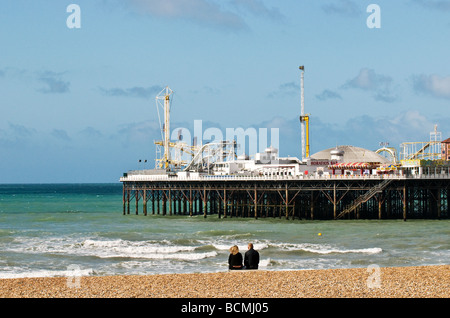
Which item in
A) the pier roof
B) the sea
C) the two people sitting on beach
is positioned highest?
the pier roof

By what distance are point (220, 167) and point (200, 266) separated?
140 feet

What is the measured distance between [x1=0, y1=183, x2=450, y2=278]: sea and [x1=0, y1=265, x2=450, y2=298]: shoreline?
6.04m

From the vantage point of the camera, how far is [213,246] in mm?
36625

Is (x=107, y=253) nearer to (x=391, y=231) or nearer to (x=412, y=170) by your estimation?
(x=391, y=231)

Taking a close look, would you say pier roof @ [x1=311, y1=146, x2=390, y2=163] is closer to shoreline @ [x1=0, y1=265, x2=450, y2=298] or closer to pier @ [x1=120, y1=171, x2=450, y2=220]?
pier @ [x1=120, y1=171, x2=450, y2=220]

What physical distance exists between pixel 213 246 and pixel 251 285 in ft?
60.3

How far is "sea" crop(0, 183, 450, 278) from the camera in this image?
28625 millimetres

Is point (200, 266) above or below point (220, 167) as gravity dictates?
below

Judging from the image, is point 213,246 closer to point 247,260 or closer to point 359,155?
point 247,260

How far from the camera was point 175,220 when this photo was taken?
60031 millimetres

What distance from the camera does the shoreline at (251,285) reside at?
56.6 feet

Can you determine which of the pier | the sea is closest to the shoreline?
the sea

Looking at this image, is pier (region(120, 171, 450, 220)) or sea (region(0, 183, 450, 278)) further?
pier (region(120, 171, 450, 220))
